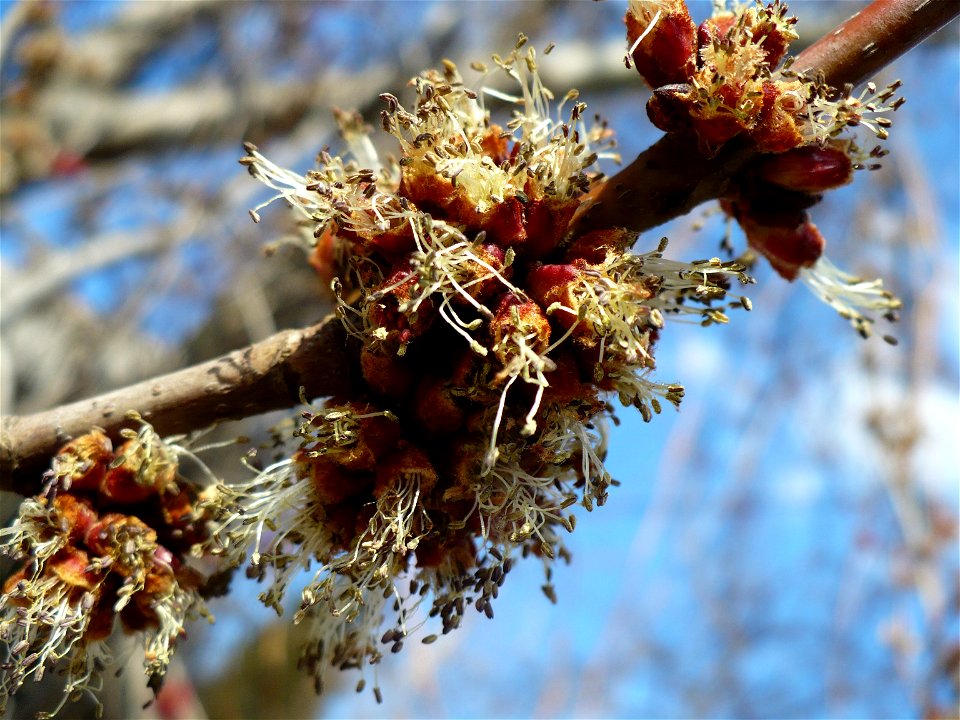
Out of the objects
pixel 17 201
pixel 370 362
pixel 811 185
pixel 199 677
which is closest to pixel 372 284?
pixel 370 362

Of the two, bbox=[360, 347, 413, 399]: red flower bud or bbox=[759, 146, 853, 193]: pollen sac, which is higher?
bbox=[759, 146, 853, 193]: pollen sac

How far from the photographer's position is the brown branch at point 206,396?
65.2 inches

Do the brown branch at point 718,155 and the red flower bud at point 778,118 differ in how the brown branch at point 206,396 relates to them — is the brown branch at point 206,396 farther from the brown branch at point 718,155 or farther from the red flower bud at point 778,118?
the red flower bud at point 778,118

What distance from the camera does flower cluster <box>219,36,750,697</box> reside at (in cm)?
145

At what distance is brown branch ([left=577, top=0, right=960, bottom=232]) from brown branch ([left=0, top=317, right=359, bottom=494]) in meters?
0.57

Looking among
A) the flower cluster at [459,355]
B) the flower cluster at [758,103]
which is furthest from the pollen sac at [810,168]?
the flower cluster at [459,355]

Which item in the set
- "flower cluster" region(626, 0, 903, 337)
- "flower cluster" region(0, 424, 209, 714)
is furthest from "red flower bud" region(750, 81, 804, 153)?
"flower cluster" region(0, 424, 209, 714)

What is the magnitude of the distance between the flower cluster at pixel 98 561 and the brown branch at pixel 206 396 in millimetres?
49

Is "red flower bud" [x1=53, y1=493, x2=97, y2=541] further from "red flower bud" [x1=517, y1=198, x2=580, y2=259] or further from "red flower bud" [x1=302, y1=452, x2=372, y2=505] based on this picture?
"red flower bud" [x1=517, y1=198, x2=580, y2=259]

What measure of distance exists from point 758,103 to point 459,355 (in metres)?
0.66

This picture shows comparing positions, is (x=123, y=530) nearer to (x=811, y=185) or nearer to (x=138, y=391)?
(x=138, y=391)

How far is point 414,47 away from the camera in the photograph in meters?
4.89

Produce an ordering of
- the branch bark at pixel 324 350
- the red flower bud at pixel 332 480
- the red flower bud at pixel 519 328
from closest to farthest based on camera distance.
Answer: the red flower bud at pixel 519 328 → the branch bark at pixel 324 350 → the red flower bud at pixel 332 480

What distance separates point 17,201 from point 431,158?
4169 millimetres
